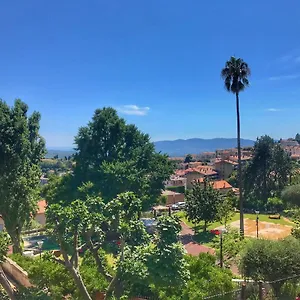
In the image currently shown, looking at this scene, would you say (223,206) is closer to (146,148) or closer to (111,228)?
(146,148)

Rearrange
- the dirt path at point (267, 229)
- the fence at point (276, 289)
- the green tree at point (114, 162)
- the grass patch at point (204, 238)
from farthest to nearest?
the dirt path at point (267, 229) < the green tree at point (114, 162) < the grass patch at point (204, 238) < the fence at point (276, 289)

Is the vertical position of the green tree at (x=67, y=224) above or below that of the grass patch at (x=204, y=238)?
above

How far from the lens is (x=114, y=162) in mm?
33688

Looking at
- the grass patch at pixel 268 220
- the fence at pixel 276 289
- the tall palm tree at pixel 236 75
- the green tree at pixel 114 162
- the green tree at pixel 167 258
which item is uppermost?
the tall palm tree at pixel 236 75

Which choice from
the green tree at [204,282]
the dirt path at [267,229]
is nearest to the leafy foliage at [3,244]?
the green tree at [204,282]

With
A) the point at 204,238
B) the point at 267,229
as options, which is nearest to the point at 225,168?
the point at 267,229

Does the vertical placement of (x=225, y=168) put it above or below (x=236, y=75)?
below

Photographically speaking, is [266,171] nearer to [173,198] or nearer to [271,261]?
[173,198]

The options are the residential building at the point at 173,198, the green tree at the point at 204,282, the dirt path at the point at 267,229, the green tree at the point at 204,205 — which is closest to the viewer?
the green tree at the point at 204,282

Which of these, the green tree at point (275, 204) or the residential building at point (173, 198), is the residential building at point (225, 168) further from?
the green tree at point (275, 204)

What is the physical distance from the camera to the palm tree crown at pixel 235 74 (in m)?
26.7

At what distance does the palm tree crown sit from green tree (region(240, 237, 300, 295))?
1602 centimetres

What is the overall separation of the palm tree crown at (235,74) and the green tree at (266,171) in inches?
979

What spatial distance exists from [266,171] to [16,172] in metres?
39.4
